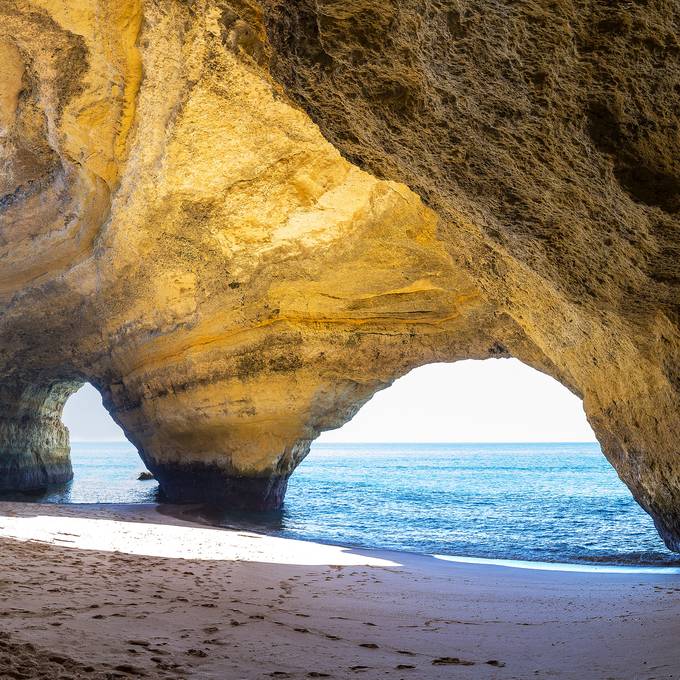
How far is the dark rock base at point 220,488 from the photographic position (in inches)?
482

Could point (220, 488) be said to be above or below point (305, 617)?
below

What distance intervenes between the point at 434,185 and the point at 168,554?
3755 millimetres

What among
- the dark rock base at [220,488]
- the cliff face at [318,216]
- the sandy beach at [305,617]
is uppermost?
the cliff face at [318,216]

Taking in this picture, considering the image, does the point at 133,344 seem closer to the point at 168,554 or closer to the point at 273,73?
the point at 168,554

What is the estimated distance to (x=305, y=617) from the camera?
3.27m

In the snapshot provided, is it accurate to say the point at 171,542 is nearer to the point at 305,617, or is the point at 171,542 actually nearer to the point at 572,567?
the point at 305,617

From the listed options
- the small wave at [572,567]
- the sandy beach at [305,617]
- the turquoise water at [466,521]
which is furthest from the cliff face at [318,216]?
the sandy beach at [305,617]

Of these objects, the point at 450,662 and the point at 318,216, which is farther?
the point at 318,216

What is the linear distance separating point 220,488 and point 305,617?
9513 millimetres

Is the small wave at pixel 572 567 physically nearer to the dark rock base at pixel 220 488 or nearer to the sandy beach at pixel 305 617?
the sandy beach at pixel 305 617

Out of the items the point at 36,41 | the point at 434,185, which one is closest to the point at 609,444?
the point at 434,185

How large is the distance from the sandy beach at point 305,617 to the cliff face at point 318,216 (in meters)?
1.87

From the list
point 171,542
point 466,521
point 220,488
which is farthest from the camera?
point 466,521

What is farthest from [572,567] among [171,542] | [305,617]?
[305,617]
